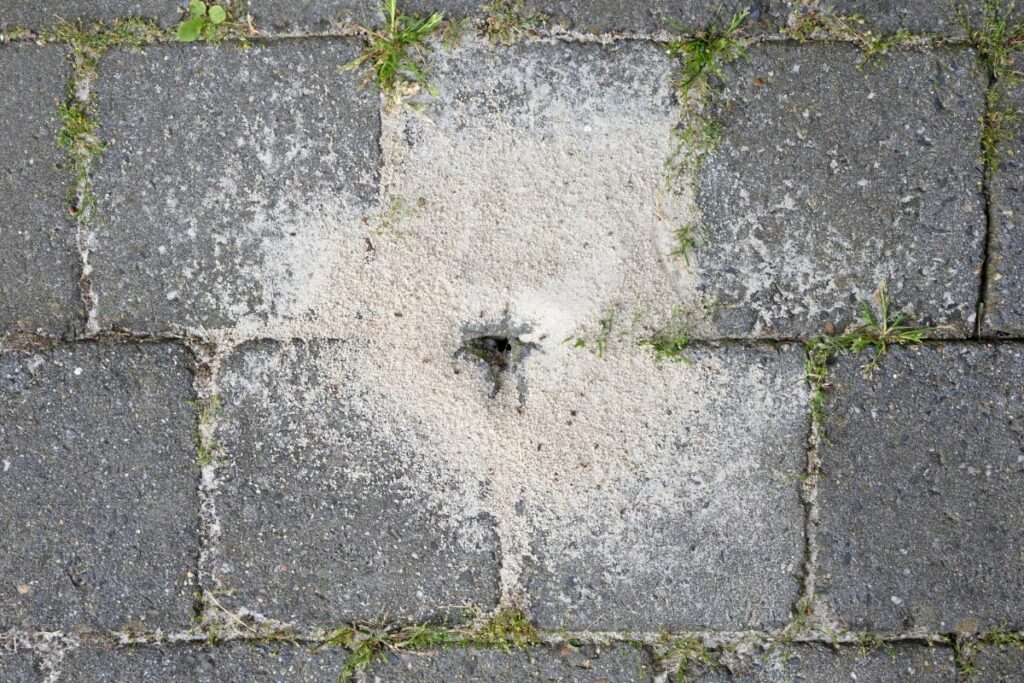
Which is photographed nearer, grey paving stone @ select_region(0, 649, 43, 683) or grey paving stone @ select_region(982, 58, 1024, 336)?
grey paving stone @ select_region(982, 58, 1024, 336)

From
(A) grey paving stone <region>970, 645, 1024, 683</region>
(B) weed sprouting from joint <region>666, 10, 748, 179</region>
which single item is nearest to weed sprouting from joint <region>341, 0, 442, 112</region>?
(B) weed sprouting from joint <region>666, 10, 748, 179</region>

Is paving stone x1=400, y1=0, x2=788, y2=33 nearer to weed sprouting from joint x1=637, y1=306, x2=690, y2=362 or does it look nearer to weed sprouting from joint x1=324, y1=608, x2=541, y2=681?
weed sprouting from joint x1=637, y1=306, x2=690, y2=362

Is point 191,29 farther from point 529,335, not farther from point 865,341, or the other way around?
point 865,341

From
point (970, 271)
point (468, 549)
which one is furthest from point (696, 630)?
point (970, 271)

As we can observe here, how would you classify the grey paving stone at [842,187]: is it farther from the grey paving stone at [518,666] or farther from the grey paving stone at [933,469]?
the grey paving stone at [518,666]

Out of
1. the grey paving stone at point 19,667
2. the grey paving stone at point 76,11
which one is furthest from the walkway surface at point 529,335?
the grey paving stone at point 19,667

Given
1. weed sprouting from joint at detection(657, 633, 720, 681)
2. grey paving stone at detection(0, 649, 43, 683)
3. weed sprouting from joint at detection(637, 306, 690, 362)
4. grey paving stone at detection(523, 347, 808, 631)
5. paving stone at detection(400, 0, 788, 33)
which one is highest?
paving stone at detection(400, 0, 788, 33)

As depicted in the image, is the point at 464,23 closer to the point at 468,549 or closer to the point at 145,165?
the point at 145,165
